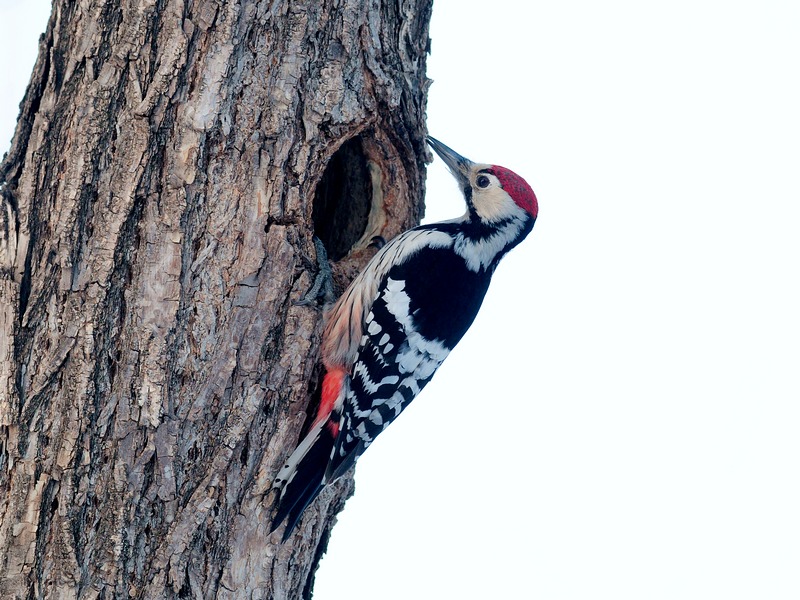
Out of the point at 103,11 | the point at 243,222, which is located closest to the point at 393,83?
the point at 243,222

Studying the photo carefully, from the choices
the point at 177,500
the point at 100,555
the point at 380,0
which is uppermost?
the point at 380,0

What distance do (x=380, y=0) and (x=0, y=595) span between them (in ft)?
8.11

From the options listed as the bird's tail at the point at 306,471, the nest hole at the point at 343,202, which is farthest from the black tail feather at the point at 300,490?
the nest hole at the point at 343,202

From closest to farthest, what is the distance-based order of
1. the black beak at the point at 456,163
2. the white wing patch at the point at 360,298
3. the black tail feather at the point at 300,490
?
the black tail feather at the point at 300,490 → the white wing patch at the point at 360,298 → the black beak at the point at 456,163

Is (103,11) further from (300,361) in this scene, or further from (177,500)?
(177,500)

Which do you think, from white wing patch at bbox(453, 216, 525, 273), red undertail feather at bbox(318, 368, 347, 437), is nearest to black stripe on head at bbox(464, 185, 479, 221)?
white wing patch at bbox(453, 216, 525, 273)

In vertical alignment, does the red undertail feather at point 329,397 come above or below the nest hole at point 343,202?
below

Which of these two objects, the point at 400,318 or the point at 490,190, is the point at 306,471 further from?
the point at 490,190

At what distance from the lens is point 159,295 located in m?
2.60

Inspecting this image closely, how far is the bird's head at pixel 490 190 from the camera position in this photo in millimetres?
3631

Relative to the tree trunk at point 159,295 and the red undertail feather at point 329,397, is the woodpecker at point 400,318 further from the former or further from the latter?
the tree trunk at point 159,295

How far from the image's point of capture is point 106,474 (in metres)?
2.51

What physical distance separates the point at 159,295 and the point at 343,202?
1330 millimetres

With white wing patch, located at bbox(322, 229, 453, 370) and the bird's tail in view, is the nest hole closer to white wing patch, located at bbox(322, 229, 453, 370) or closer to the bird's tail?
white wing patch, located at bbox(322, 229, 453, 370)
